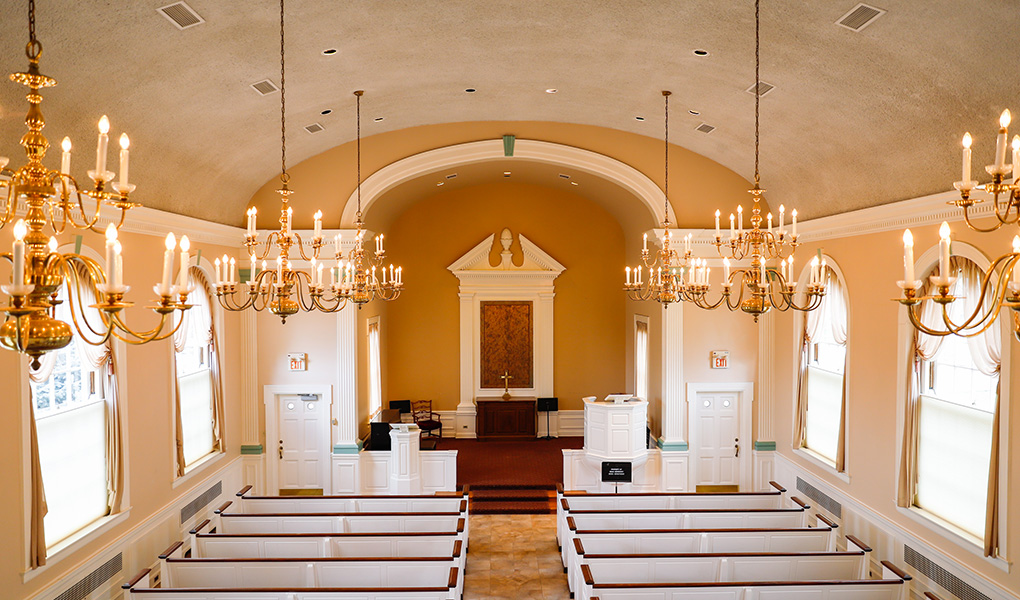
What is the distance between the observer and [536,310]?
15914 mm

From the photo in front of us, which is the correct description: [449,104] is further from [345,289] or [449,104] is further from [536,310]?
[536,310]

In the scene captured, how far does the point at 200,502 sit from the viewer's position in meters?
9.98

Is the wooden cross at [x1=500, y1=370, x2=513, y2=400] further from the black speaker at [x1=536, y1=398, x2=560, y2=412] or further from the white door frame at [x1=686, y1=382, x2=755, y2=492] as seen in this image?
the white door frame at [x1=686, y1=382, x2=755, y2=492]

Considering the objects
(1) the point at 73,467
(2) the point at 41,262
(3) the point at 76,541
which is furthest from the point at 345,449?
(2) the point at 41,262

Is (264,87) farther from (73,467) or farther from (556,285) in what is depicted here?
(556,285)

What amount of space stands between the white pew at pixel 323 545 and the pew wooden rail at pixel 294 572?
67 cm

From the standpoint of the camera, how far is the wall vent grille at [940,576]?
22.2ft

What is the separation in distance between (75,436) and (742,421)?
32.7 ft

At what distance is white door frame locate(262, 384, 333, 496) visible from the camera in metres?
11.7

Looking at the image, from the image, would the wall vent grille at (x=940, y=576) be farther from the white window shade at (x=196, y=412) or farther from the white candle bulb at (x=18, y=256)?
the white window shade at (x=196, y=412)

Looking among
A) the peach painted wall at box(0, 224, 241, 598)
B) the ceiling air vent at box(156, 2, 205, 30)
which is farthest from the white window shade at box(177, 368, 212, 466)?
the ceiling air vent at box(156, 2, 205, 30)

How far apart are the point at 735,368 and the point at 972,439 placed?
492 cm

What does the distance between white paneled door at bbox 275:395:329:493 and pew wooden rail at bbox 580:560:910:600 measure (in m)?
6.73

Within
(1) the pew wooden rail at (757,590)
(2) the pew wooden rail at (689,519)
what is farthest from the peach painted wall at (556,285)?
(1) the pew wooden rail at (757,590)
